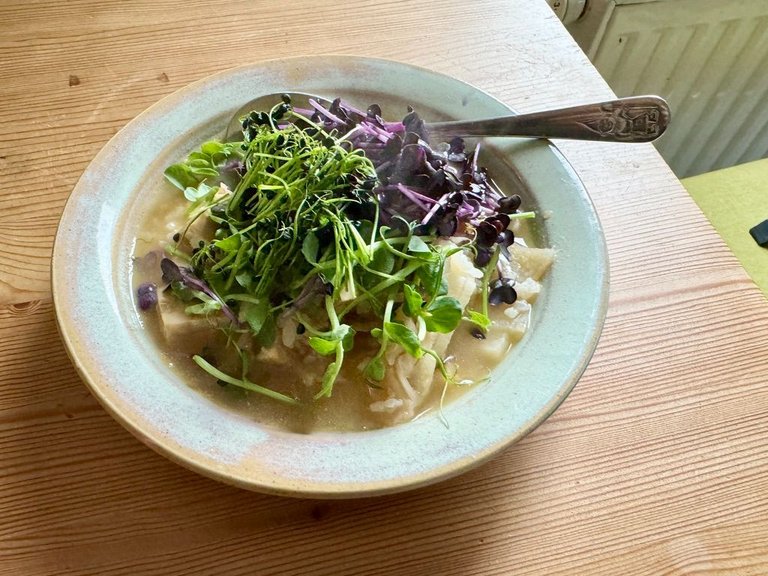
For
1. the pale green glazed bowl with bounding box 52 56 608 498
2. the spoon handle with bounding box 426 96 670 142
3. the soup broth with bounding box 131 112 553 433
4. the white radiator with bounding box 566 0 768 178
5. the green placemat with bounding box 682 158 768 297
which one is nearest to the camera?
the pale green glazed bowl with bounding box 52 56 608 498

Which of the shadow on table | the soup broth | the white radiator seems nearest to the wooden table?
the shadow on table

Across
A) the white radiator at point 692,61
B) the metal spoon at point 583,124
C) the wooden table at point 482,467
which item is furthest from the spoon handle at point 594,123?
the white radiator at point 692,61

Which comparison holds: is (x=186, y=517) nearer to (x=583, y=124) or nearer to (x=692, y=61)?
(x=583, y=124)

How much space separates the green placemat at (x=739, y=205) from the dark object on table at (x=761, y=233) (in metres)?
0.01

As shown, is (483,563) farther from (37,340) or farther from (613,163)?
(613,163)

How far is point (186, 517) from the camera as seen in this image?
91 cm

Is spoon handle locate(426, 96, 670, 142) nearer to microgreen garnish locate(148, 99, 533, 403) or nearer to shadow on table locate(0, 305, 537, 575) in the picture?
microgreen garnish locate(148, 99, 533, 403)

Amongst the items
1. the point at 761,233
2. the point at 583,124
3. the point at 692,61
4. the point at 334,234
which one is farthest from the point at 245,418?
the point at 692,61

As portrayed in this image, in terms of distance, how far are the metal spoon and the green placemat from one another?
632 millimetres

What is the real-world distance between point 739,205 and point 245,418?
4.69 feet

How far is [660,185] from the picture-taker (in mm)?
1363

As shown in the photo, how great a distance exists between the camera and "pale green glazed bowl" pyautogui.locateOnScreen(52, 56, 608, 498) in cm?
82

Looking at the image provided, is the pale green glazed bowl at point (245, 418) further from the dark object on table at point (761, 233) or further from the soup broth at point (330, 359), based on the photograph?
the dark object on table at point (761, 233)

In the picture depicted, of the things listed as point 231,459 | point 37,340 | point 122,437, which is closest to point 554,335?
point 231,459
